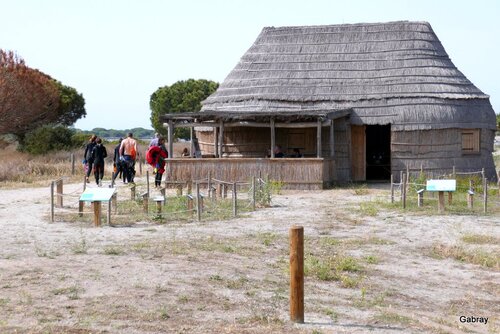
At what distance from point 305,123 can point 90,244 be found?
12601 millimetres

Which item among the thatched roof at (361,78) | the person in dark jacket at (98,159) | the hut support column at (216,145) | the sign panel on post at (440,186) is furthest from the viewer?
the hut support column at (216,145)

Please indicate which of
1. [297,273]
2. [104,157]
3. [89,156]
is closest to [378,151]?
[104,157]

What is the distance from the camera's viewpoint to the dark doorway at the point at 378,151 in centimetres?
2933

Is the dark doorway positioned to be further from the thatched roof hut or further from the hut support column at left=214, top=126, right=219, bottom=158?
the hut support column at left=214, top=126, right=219, bottom=158

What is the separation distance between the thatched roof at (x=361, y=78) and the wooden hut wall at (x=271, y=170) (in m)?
2.44

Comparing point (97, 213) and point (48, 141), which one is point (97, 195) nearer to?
point (97, 213)

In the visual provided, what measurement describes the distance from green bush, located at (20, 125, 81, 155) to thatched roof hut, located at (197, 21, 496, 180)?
1447cm

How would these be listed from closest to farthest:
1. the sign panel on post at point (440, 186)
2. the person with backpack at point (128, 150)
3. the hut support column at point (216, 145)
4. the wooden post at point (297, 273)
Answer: the wooden post at point (297, 273) → the sign panel on post at point (440, 186) → the person with backpack at point (128, 150) → the hut support column at point (216, 145)

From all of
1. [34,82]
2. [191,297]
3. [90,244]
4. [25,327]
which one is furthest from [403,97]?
[34,82]

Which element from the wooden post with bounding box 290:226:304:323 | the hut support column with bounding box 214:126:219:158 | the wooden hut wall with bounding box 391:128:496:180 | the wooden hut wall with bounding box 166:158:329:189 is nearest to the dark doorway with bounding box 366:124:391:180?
the wooden hut wall with bounding box 391:128:496:180

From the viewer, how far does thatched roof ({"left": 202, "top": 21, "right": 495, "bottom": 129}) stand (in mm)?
26859

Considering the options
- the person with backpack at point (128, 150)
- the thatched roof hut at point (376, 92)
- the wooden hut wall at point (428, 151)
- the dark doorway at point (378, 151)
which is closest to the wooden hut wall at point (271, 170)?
the person with backpack at point (128, 150)

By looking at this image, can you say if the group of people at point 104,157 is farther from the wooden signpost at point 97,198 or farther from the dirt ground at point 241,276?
the wooden signpost at point 97,198

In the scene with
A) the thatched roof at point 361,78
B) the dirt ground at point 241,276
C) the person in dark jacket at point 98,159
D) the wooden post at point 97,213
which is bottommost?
the dirt ground at point 241,276
